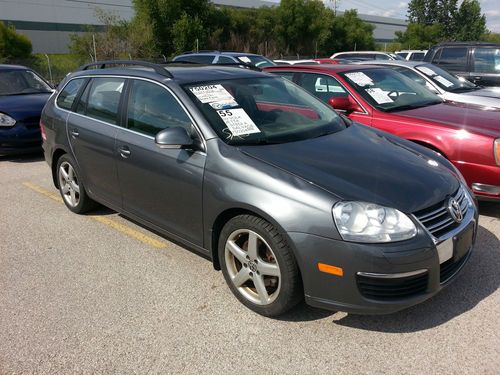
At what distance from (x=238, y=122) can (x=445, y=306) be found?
1.96 meters

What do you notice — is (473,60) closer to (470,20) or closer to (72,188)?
(72,188)

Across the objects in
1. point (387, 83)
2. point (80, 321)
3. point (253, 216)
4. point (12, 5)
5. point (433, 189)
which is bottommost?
point (80, 321)

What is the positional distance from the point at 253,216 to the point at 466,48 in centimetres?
888

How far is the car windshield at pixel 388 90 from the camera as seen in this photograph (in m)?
5.58

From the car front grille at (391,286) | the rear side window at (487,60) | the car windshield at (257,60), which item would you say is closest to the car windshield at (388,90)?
the car front grille at (391,286)

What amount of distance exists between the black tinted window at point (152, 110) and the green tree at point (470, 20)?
217ft

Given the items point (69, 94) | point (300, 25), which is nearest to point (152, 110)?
point (69, 94)

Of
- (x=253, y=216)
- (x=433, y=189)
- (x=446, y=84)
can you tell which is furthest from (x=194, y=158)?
(x=446, y=84)

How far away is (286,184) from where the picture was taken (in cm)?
290

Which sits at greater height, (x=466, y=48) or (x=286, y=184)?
(x=466, y=48)

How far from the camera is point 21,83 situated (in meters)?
9.01

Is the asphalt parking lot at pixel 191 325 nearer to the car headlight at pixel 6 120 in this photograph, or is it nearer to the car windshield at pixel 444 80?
the car windshield at pixel 444 80

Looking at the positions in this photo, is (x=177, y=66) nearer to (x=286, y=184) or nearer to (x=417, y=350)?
(x=286, y=184)

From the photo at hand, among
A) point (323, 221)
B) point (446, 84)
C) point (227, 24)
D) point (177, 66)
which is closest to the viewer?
point (323, 221)
